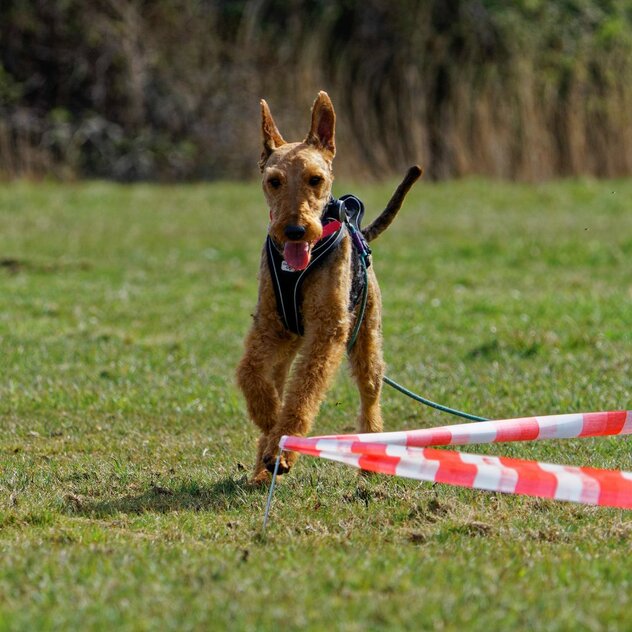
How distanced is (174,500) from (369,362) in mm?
1221

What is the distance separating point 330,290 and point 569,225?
10448 millimetres

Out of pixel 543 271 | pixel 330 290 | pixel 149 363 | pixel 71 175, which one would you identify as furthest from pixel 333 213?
pixel 71 175

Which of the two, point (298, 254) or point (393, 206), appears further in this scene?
point (393, 206)

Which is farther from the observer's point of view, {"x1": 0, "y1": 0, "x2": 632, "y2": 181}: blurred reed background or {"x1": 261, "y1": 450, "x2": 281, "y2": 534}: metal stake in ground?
{"x1": 0, "y1": 0, "x2": 632, "y2": 181}: blurred reed background

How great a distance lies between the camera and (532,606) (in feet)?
11.2

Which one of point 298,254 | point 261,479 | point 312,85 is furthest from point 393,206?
point 312,85

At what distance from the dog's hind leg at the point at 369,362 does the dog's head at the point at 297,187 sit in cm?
69

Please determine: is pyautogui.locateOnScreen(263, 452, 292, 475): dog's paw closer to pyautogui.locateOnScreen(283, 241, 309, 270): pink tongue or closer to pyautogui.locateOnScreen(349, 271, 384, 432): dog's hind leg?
pyautogui.locateOnScreen(283, 241, 309, 270): pink tongue

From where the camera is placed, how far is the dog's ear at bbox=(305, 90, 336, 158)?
5285 mm

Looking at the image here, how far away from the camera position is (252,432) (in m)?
6.61

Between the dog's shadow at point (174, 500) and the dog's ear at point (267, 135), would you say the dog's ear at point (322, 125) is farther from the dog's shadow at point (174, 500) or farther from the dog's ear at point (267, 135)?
the dog's shadow at point (174, 500)

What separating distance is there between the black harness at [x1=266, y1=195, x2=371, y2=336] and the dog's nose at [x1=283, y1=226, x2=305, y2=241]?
19 centimetres

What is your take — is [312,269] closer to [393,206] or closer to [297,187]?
[297,187]

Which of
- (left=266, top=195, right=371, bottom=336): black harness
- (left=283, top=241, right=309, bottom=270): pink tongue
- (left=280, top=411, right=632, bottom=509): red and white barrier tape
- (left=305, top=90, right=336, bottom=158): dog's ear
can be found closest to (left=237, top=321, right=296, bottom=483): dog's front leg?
(left=266, top=195, right=371, bottom=336): black harness
